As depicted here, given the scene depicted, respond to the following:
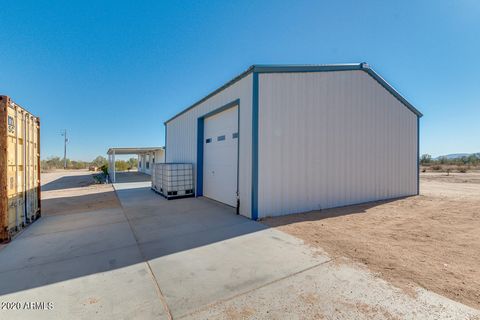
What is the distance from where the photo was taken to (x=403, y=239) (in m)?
4.29

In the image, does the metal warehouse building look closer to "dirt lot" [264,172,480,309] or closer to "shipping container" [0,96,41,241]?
"dirt lot" [264,172,480,309]

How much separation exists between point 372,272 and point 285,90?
4887mm

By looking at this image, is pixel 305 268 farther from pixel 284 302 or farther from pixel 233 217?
pixel 233 217

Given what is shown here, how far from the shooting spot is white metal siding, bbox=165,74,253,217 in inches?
238

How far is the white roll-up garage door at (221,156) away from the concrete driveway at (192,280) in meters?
2.85

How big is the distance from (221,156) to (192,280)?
18.3 feet

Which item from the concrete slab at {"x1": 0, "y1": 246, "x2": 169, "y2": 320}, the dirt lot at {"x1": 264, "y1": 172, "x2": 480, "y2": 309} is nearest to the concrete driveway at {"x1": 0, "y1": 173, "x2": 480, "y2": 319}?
the concrete slab at {"x1": 0, "y1": 246, "x2": 169, "y2": 320}

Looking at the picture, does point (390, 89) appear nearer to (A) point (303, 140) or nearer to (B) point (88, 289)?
(A) point (303, 140)

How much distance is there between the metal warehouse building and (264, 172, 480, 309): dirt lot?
85 cm

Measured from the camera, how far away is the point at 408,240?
4.23 m

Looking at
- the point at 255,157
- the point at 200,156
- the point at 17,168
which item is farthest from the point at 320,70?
the point at 17,168

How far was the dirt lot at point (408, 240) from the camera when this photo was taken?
2.79 meters

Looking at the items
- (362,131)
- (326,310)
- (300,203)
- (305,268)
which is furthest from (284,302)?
(362,131)

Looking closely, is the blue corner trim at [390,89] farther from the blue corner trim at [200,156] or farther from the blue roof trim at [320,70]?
the blue corner trim at [200,156]
